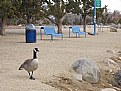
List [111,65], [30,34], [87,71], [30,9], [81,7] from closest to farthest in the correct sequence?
1. [87,71]
2. [111,65]
3. [30,34]
4. [30,9]
5. [81,7]

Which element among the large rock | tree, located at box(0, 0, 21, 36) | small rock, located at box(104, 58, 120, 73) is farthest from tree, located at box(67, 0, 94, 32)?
the large rock

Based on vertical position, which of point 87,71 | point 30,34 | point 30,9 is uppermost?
point 30,9

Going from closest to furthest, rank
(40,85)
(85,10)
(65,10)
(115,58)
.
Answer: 1. (40,85)
2. (115,58)
3. (65,10)
4. (85,10)

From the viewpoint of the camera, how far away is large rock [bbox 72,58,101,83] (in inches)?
450

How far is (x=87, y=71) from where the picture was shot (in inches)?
455

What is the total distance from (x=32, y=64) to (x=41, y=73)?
1499 mm

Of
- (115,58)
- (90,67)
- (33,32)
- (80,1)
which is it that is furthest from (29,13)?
(90,67)

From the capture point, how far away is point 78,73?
11695mm

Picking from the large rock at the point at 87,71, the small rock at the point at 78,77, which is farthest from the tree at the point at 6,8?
the small rock at the point at 78,77

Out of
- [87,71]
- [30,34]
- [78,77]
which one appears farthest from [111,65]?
[30,34]

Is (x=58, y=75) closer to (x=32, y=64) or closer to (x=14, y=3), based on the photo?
(x=32, y=64)

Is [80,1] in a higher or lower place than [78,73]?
higher

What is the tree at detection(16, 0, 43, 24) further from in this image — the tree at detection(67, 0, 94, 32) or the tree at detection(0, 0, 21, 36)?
the tree at detection(67, 0, 94, 32)

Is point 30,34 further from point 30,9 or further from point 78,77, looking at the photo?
point 30,9
